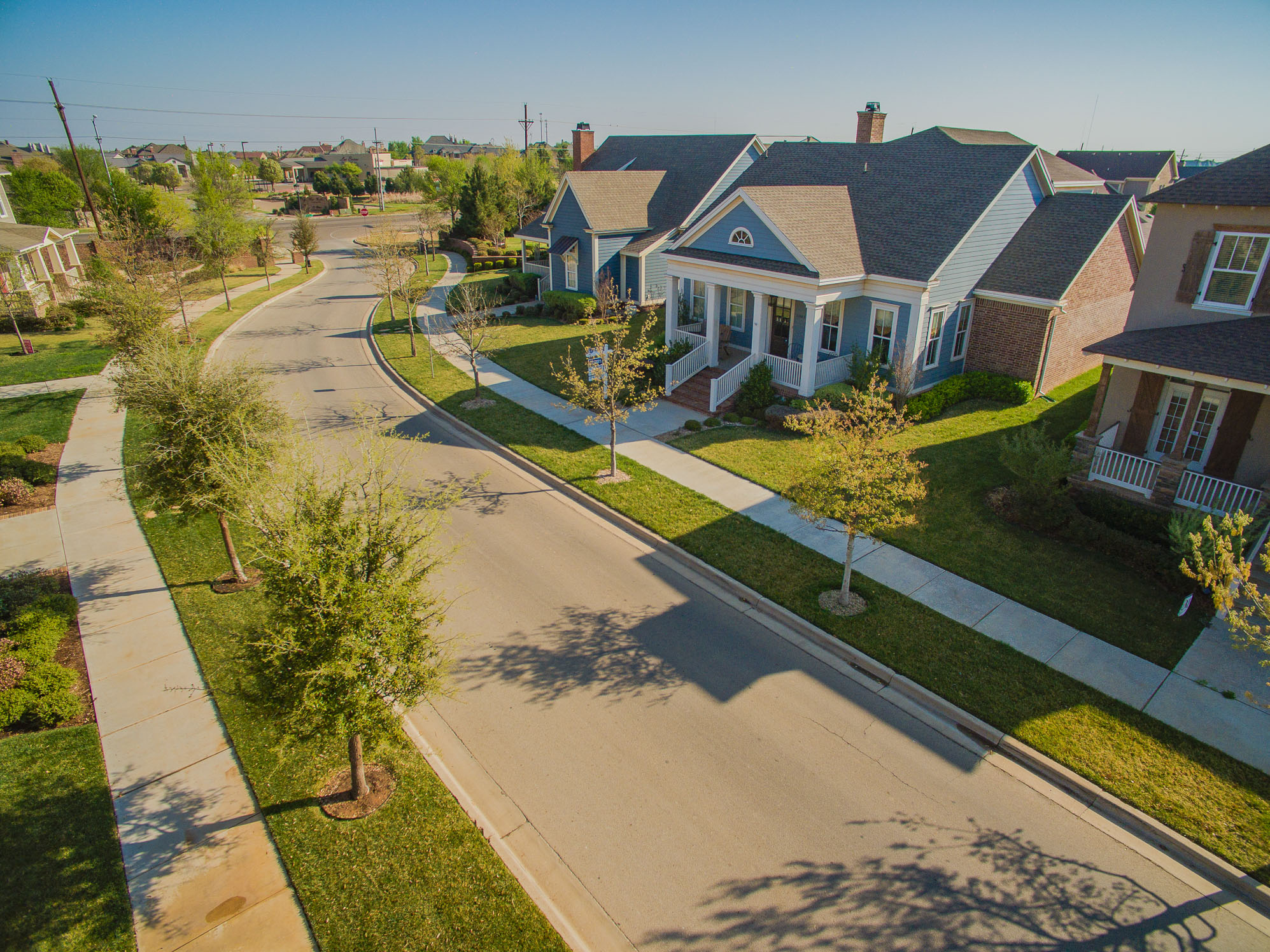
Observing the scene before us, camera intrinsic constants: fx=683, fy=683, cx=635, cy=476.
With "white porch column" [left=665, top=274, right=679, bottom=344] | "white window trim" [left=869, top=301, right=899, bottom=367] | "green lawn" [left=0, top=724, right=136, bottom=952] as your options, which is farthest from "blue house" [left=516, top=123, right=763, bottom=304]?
"green lawn" [left=0, top=724, right=136, bottom=952]

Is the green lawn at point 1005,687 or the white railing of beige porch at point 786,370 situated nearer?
the green lawn at point 1005,687

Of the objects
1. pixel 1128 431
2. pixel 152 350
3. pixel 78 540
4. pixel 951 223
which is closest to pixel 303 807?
pixel 152 350

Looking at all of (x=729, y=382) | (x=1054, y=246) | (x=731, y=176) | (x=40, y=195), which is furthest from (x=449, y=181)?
(x=1054, y=246)

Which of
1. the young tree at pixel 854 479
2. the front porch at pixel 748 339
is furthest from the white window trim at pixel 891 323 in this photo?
the young tree at pixel 854 479

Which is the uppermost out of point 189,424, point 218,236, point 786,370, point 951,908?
point 218,236

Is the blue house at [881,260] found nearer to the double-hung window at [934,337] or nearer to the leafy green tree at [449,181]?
the double-hung window at [934,337]

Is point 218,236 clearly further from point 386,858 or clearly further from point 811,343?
point 386,858
